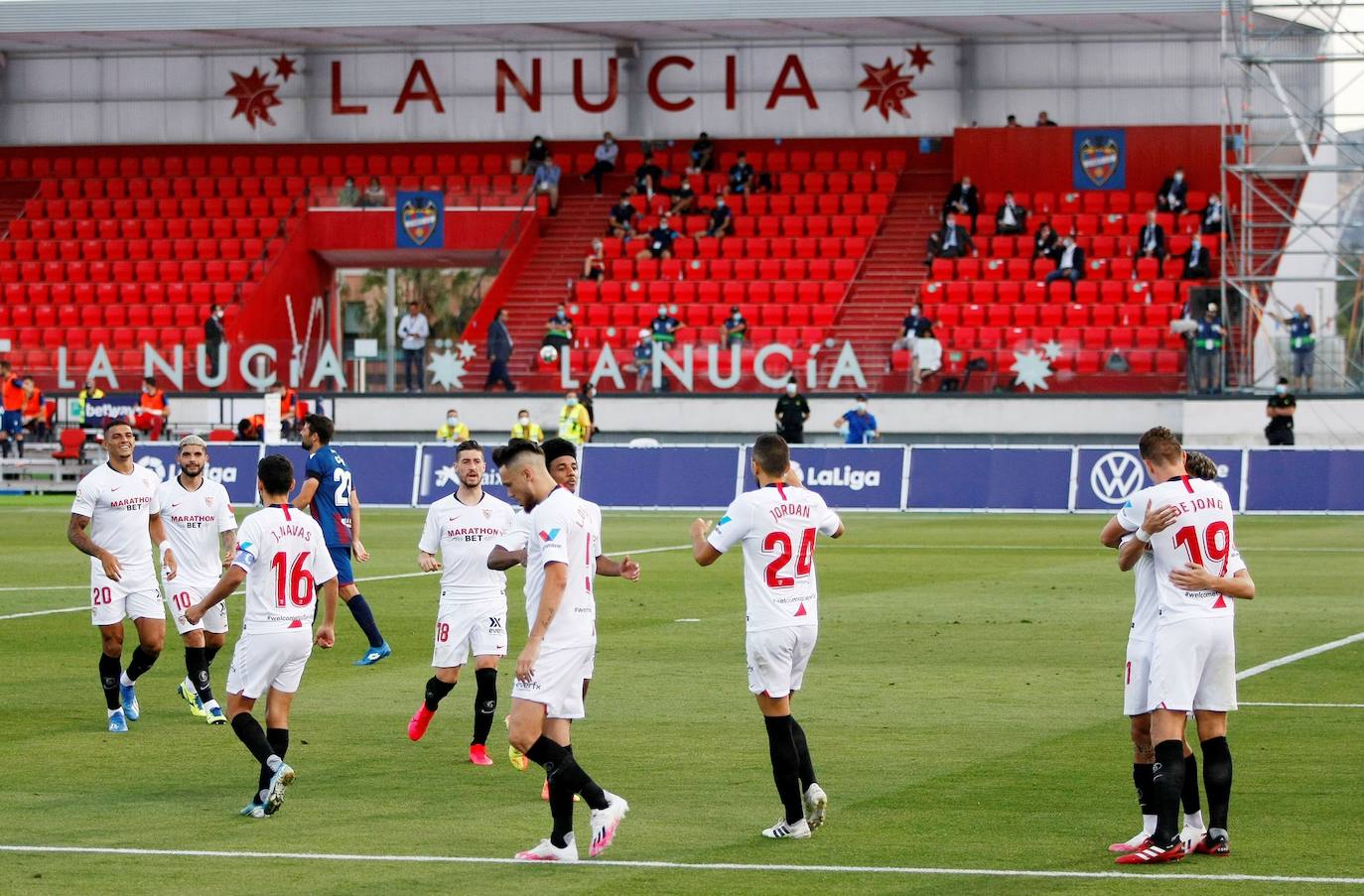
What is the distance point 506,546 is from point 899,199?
1714 inches

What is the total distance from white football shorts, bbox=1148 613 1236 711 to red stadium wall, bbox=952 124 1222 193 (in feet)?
144

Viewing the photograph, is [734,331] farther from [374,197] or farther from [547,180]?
[374,197]

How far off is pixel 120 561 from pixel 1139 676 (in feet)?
24.5

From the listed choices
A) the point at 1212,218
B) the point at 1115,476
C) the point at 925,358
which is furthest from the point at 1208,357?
the point at 1212,218

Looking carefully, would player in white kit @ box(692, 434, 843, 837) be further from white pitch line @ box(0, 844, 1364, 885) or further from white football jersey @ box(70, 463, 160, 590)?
white football jersey @ box(70, 463, 160, 590)

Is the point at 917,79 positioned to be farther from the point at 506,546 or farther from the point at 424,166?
the point at 506,546

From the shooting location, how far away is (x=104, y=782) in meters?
11.9

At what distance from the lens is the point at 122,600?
14086 millimetres

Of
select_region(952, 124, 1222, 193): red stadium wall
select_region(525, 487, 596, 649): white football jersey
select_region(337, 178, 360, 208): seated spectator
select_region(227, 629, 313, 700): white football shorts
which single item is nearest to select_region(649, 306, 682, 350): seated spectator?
select_region(952, 124, 1222, 193): red stadium wall

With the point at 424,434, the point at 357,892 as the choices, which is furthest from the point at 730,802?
the point at 424,434

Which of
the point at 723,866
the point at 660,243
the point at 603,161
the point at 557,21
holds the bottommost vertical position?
the point at 723,866

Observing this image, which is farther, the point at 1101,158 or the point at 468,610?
the point at 1101,158

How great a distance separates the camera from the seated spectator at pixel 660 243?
50438 millimetres

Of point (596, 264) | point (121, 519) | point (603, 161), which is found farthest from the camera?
point (603, 161)
